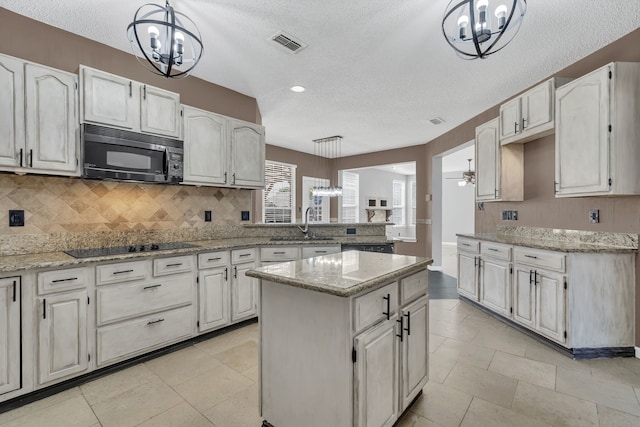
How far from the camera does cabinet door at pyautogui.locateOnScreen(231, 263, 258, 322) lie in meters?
3.22

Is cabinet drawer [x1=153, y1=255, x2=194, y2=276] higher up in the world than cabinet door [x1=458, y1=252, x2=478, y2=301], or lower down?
higher up

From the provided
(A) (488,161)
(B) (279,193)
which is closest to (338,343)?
(A) (488,161)

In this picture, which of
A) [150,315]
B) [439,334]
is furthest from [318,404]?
[439,334]

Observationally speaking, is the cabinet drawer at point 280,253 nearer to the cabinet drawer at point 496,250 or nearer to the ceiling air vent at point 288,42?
the ceiling air vent at point 288,42

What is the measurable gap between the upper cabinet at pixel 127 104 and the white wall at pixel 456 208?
965 cm

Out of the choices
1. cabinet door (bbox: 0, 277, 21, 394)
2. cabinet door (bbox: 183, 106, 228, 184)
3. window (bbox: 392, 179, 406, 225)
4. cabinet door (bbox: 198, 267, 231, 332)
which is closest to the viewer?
cabinet door (bbox: 0, 277, 21, 394)

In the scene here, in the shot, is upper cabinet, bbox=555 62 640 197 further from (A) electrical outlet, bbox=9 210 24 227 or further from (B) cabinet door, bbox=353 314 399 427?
(A) electrical outlet, bbox=9 210 24 227

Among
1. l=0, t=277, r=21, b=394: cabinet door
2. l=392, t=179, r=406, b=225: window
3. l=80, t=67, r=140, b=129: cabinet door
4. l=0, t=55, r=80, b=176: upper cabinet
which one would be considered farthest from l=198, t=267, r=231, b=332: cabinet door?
l=392, t=179, r=406, b=225: window

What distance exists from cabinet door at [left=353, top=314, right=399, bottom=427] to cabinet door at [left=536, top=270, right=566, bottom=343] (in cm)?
201

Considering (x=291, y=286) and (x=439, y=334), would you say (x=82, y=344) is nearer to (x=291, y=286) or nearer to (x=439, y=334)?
(x=291, y=286)

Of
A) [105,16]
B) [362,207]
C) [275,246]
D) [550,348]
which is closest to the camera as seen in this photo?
[105,16]

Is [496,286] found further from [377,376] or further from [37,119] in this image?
[37,119]

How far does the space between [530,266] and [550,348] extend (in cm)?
77

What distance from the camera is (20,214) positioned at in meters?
2.42
